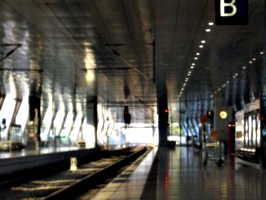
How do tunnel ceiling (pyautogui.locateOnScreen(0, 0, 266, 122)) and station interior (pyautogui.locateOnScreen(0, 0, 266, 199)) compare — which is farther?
tunnel ceiling (pyautogui.locateOnScreen(0, 0, 266, 122))

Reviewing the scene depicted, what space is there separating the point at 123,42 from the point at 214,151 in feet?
25.6

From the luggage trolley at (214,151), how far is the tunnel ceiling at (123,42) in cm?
572

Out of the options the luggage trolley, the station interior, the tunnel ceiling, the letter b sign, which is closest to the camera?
the letter b sign

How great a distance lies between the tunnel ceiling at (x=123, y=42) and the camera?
21.8 metres

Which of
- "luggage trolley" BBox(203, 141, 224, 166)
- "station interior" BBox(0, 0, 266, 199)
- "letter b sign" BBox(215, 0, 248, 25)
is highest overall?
"station interior" BBox(0, 0, 266, 199)

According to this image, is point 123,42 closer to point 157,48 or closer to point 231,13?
point 157,48

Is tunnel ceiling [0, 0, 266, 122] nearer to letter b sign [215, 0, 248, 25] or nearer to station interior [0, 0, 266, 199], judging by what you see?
station interior [0, 0, 266, 199]

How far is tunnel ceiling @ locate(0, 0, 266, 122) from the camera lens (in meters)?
21.8

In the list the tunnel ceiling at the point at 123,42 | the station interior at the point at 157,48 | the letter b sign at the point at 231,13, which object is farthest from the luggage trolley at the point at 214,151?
the letter b sign at the point at 231,13

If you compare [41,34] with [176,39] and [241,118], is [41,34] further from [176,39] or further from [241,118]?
[241,118]

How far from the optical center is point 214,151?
1064 inches

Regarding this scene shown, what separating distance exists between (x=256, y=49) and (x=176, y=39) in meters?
5.75

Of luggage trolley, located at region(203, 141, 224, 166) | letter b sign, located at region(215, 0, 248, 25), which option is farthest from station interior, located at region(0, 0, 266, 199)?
luggage trolley, located at region(203, 141, 224, 166)

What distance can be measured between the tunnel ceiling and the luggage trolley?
572cm
